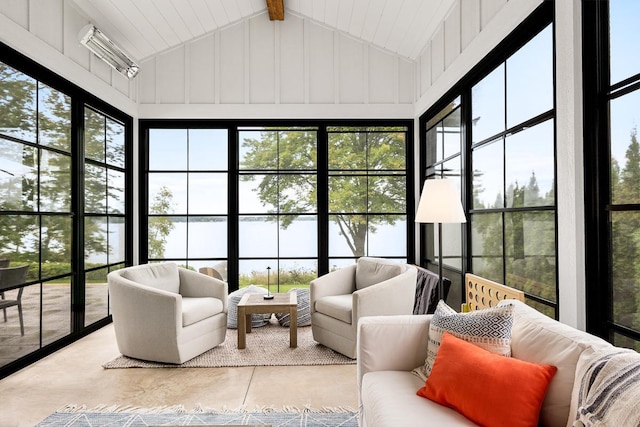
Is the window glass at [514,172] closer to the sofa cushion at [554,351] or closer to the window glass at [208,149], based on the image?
the sofa cushion at [554,351]

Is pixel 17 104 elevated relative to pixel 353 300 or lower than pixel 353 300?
elevated

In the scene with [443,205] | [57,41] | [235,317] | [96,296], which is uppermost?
[57,41]

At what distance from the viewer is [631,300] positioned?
1693 millimetres

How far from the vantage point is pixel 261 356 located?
10.7ft

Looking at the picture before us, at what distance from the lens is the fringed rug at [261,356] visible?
122 inches

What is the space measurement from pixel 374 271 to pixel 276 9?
3287 millimetres

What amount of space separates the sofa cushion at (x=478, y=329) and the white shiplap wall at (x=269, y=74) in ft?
11.8

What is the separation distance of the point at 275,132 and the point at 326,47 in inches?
49.8

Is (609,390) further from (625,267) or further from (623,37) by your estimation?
(623,37)

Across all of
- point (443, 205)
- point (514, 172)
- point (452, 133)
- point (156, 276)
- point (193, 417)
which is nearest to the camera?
point (193, 417)

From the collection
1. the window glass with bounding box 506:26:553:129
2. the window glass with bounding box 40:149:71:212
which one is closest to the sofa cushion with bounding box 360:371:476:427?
the window glass with bounding box 506:26:553:129

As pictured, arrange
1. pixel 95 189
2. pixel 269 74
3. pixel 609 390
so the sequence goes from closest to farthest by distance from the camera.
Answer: pixel 609 390 < pixel 95 189 < pixel 269 74

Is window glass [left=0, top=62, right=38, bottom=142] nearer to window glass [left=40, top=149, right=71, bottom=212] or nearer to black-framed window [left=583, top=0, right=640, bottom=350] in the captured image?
window glass [left=40, top=149, right=71, bottom=212]

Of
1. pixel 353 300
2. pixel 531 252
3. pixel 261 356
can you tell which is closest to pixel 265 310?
pixel 261 356
